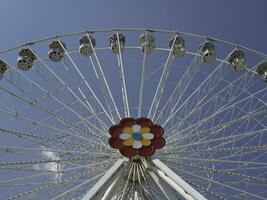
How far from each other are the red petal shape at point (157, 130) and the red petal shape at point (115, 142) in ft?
3.69

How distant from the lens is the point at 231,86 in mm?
19750

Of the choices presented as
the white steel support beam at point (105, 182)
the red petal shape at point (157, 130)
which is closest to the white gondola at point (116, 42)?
the red petal shape at point (157, 130)

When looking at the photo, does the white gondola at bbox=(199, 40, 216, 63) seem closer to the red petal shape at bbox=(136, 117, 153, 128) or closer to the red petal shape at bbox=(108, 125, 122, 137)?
the red petal shape at bbox=(136, 117, 153, 128)

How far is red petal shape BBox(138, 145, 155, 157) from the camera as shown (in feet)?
50.6

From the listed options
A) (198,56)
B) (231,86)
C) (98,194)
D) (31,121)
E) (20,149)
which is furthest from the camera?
(198,56)

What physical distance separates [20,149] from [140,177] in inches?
142

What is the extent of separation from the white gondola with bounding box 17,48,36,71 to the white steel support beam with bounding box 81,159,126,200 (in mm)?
7356

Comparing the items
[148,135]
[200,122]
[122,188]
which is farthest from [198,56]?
[122,188]

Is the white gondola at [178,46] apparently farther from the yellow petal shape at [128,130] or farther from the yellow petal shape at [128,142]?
the yellow petal shape at [128,142]

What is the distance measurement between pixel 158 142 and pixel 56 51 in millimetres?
7231

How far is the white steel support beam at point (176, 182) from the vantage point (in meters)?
12.3

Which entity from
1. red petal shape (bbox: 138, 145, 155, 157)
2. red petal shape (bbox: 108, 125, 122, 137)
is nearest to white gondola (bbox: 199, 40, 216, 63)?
red petal shape (bbox: 108, 125, 122, 137)

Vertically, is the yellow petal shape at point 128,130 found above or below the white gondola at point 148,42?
below

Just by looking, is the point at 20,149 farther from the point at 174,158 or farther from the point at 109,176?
the point at 174,158
